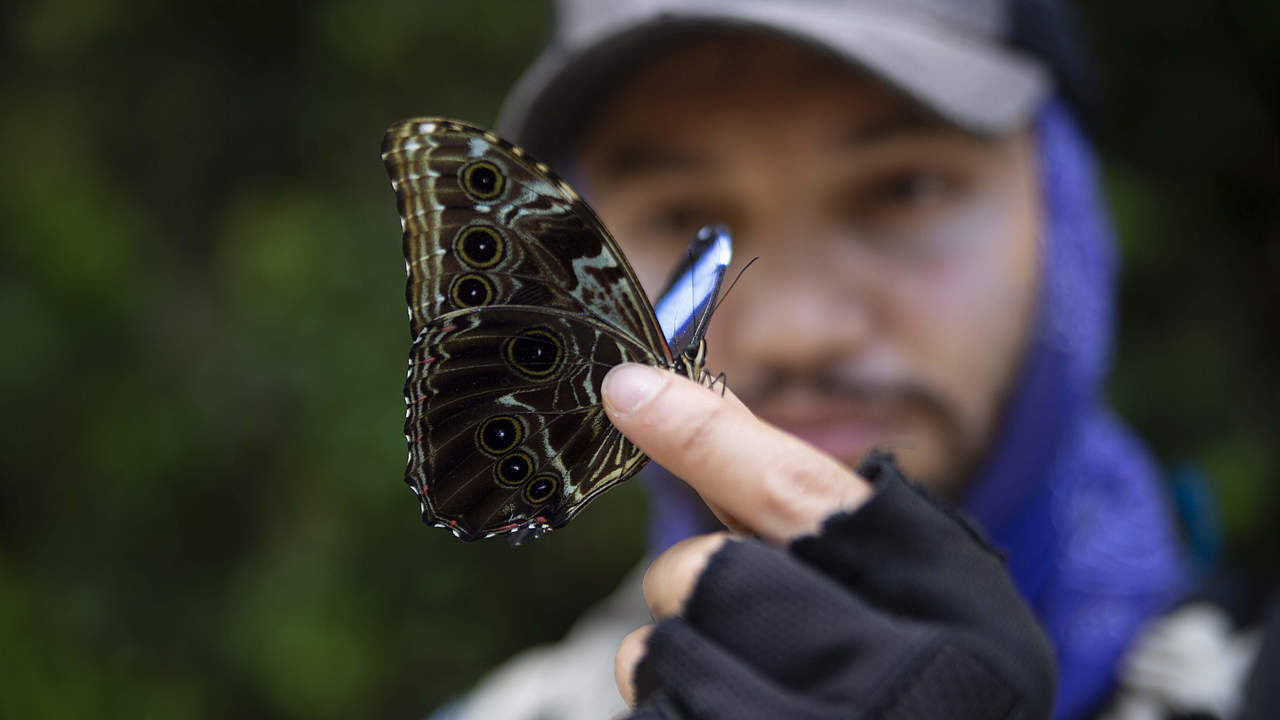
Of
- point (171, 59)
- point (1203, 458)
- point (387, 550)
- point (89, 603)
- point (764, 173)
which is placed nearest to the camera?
point (764, 173)

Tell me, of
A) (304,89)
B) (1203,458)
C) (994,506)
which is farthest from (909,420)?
(304,89)

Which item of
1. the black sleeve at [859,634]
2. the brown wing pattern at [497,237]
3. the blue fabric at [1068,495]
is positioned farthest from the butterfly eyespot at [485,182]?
the blue fabric at [1068,495]

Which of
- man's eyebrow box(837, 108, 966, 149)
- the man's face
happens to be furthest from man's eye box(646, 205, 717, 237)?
man's eyebrow box(837, 108, 966, 149)

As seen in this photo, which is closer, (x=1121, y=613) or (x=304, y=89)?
(x=1121, y=613)

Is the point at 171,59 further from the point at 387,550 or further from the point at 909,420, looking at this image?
the point at 909,420

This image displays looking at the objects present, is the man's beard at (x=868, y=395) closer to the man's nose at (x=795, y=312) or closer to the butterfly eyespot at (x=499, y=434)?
the man's nose at (x=795, y=312)

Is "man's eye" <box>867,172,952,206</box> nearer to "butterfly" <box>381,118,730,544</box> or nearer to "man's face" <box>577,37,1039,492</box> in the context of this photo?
"man's face" <box>577,37,1039,492</box>

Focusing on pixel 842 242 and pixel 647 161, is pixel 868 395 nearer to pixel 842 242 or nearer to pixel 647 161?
pixel 842 242
